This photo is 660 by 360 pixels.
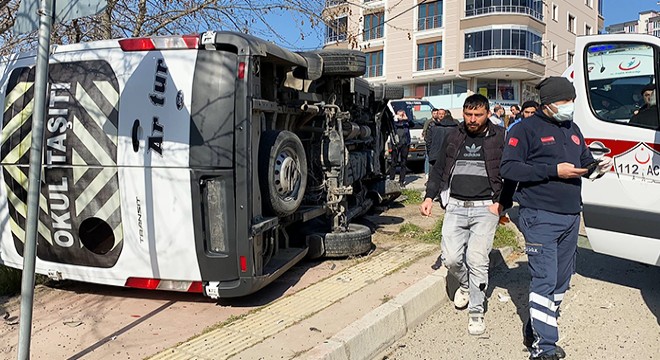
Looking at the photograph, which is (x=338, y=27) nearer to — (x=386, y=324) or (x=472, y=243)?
(x=472, y=243)

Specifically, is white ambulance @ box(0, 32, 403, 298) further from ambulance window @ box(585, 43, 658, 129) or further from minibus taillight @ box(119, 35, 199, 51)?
ambulance window @ box(585, 43, 658, 129)

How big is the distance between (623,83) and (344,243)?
2.98 m

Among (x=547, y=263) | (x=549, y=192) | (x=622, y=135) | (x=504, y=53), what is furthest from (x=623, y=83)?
(x=504, y=53)

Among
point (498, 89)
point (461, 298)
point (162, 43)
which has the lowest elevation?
point (461, 298)

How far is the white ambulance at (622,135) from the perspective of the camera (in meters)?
4.51

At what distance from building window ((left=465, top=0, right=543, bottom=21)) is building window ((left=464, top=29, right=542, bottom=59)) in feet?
4.59

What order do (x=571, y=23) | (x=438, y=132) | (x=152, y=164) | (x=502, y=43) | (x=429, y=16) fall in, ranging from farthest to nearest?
(x=571, y=23) < (x=429, y=16) < (x=502, y=43) < (x=438, y=132) < (x=152, y=164)

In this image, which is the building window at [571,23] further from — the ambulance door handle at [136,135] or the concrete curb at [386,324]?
the ambulance door handle at [136,135]

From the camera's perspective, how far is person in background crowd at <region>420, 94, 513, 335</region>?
4359mm

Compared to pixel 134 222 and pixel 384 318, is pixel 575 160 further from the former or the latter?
pixel 134 222

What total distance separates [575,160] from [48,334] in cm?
381

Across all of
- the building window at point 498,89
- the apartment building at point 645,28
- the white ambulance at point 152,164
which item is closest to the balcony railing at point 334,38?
the apartment building at point 645,28

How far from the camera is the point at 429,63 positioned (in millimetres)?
45250

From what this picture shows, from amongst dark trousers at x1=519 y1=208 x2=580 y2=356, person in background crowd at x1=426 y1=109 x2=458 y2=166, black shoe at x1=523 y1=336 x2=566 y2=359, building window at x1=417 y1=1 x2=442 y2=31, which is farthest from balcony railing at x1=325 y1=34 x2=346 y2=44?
building window at x1=417 y1=1 x2=442 y2=31
